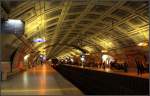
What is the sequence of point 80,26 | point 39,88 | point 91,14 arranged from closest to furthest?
point 39,88, point 91,14, point 80,26

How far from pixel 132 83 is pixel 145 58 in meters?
16.5

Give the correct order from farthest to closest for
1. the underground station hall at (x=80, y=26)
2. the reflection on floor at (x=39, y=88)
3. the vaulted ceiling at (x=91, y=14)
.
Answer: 1. the vaulted ceiling at (x=91, y=14)
2. the underground station hall at (x=80, y=26)
3. the reflection on floor at (x=39, y=88)

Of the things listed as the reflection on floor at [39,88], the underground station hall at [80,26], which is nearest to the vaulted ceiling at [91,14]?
the underground station hall at [80,26]

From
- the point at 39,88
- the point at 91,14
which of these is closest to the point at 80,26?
the point at 91,14

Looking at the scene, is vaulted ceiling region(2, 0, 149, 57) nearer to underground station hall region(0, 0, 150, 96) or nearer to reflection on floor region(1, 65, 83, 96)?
underground station hall region(0, 0, 150, 96)

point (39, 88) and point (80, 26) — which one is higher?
point (80, 26)

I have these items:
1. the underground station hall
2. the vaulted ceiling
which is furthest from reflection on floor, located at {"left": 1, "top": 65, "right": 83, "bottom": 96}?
the vaulted ceiling

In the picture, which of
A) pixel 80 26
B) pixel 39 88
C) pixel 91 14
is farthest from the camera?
pixel 80 26

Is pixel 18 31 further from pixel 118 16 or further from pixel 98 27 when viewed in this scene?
pixel 98 27

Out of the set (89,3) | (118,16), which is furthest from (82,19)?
(89,3)

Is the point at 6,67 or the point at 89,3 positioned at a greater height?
the point at 89,3

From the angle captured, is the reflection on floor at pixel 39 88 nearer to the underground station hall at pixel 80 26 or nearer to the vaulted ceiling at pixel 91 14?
the underground station hall at pixel 80 26

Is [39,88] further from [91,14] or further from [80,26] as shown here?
[80,26]

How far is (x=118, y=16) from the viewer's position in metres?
34.5
